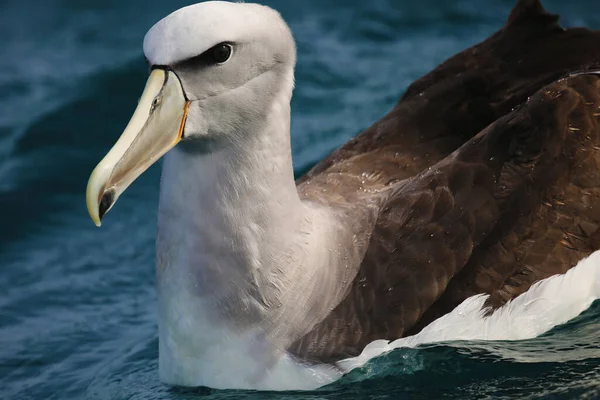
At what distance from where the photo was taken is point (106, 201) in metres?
4.89

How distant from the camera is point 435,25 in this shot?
11.4 meters

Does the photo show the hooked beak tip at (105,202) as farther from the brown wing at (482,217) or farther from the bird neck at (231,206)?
the brown wing at (482,217)

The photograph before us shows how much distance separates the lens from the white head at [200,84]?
500cm

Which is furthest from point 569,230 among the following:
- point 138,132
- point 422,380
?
point 138,132

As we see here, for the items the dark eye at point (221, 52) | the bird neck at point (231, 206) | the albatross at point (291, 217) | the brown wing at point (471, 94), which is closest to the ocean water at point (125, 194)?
the albatross at point (291, 217)

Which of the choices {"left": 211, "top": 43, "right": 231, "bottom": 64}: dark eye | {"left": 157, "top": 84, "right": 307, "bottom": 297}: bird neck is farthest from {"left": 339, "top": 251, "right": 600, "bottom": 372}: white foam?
{"left": 211, "top": 43, "right": 231, "bottom": 64}: dark eye

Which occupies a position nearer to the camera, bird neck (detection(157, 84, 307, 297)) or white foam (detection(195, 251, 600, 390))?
bird neck (detection(157, 84, 307, 297))

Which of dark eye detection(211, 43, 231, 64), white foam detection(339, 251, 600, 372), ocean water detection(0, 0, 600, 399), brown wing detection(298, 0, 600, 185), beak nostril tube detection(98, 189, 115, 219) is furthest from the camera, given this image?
brown wing detection(298, 0, 600, 185)

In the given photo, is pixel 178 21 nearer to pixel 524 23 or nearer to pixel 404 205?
pixel 404 205

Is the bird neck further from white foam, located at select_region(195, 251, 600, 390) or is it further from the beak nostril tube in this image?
the beak nostril tube

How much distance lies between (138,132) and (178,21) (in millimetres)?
544

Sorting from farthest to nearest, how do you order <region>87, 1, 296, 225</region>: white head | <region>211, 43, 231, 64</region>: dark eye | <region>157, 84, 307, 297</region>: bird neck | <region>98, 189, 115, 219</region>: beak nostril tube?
<region>157, 84, 307, 297</region>: bird neck < <region>211, 43, 231, 64</region>: dark eye < <region>87, 1, 296, 225</region>: white head < <region>98, 189, 115, 219</region>: beak nostril tube

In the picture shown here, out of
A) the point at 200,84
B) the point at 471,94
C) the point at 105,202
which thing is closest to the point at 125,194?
the point at 471,94

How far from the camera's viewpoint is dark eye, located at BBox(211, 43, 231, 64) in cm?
512
